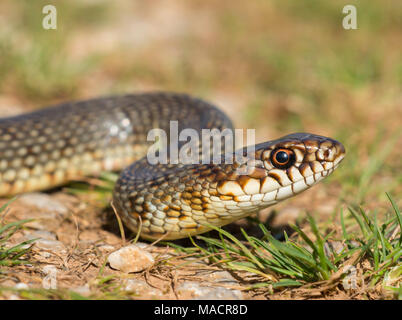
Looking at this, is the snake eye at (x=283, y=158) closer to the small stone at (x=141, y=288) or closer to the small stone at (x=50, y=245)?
the small stone at (x=141, y=288)

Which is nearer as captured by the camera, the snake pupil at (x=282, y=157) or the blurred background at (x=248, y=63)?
the snake pupil at (x=282, y=157)

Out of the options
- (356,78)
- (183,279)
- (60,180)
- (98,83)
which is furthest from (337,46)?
(183,279)

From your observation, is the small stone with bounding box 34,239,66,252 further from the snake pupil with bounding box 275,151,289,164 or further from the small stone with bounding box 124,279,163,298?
the snake pupil with bounding box 275,151,289,164

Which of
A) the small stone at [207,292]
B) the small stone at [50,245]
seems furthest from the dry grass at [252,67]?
the small stone at [207,292]

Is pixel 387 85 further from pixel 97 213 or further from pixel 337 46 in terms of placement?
pixel 97 213

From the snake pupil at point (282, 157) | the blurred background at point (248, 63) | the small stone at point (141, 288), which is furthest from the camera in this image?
the blurred background at point (248, 63)

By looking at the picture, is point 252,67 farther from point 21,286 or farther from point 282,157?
point 21,286
